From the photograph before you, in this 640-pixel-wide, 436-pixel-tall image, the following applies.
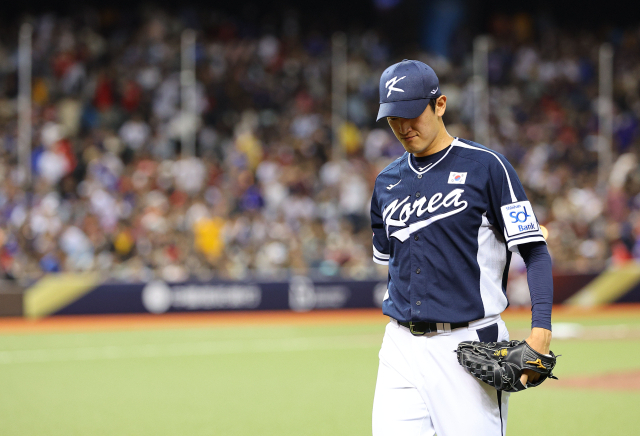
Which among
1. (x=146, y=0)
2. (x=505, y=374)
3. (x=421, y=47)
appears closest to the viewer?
(x=505, y=374)

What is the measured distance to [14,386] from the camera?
878cm

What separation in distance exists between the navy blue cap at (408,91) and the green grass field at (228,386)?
4.03 meters

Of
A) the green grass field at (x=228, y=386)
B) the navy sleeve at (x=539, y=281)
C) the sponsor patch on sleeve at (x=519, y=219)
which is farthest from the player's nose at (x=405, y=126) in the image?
the green grass field at (x=228, y=386)

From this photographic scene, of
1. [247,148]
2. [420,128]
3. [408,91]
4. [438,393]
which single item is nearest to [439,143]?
[420,128]

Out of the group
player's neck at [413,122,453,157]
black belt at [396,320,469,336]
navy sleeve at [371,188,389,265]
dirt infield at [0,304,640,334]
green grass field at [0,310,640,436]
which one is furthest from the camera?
dirt infield at [0,304,640,334]

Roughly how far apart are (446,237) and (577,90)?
19.5 meters

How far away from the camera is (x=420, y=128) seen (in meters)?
3.46

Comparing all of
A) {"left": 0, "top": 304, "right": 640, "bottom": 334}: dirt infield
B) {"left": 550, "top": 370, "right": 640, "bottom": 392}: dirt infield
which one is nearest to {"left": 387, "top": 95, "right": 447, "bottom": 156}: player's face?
{"left": 550, "top": 370, "right": 640, "bottom": 392}: dirt infield

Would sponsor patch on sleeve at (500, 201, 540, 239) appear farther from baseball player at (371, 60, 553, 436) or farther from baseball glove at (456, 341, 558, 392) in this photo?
baseball glove at (456, 341, 558, 392)

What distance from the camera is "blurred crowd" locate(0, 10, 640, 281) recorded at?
50.4 ft

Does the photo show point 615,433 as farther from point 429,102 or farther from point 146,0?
point 146,0

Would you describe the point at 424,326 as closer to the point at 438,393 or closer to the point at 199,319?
the point at 438,393

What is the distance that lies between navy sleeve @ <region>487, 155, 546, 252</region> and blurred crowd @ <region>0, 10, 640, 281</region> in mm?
11892

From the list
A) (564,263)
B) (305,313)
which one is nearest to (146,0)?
(305,313)
